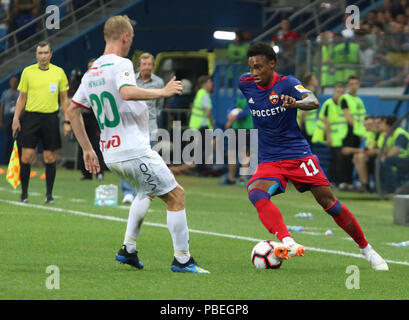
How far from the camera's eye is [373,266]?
10.1 meters

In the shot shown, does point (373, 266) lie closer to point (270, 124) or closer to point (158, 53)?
point (270, 124)

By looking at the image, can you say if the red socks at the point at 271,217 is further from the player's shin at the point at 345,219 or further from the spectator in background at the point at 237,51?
the spectator in background at the point at 237,51

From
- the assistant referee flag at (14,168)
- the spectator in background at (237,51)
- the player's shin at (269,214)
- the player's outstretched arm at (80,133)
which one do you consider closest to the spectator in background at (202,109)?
the spectator in background at (237,51)

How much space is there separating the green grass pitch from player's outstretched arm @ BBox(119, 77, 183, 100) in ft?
4.86

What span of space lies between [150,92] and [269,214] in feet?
6.29

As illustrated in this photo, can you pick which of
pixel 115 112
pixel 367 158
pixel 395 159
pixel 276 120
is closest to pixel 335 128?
pixel 367 158

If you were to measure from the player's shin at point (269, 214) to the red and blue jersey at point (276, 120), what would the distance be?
44 centimetres

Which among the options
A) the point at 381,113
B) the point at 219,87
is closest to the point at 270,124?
the point at 381,113

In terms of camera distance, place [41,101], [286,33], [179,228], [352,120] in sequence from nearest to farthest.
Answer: [179,228] → [41,101] → [352,120] → [286,33]

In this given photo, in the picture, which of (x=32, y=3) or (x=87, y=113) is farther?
(x=32, y=3)

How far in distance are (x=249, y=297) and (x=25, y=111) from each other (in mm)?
8986

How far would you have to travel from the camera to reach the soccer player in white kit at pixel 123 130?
9031mm

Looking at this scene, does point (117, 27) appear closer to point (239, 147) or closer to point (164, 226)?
point (164, 226)

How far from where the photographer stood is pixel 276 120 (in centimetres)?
1019
